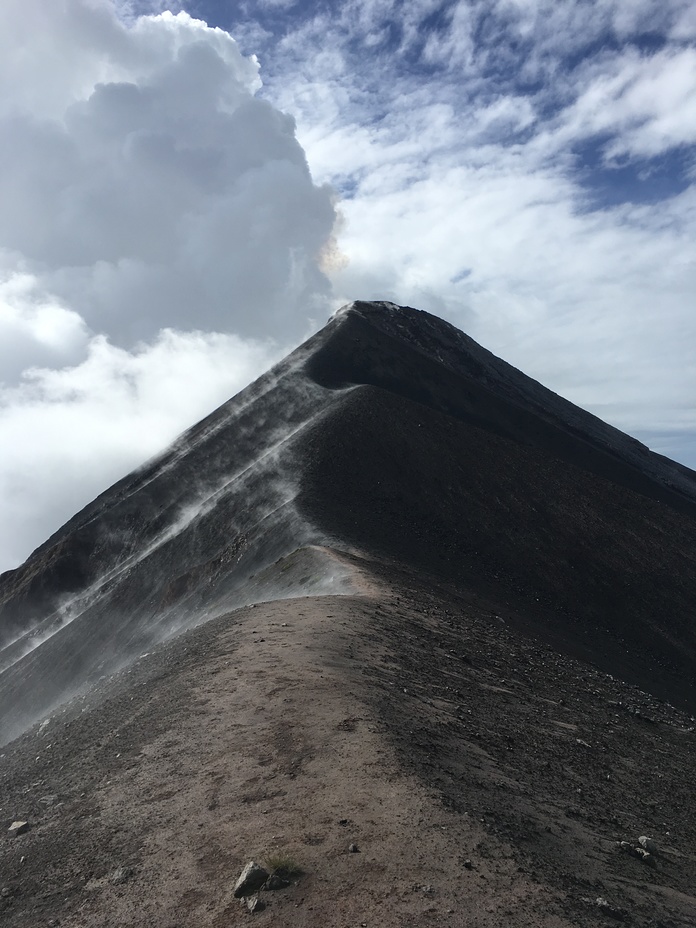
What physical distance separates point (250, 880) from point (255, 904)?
0.43 metres

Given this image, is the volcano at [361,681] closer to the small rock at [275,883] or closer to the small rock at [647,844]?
the small rock at [275,883]

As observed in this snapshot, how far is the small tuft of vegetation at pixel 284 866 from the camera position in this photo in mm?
10727

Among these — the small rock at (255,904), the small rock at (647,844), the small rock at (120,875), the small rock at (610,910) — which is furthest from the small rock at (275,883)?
the small rock at (647,844)

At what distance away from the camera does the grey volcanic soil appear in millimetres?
10781

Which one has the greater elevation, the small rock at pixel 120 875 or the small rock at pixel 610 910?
the small rock at pixel 120 875

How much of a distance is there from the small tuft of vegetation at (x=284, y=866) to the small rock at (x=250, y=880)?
0.14 metres

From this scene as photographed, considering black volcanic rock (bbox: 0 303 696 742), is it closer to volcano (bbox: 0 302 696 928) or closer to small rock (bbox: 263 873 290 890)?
volcano (bbox: 0 302 696 928)

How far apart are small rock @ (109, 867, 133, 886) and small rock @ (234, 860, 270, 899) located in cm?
220

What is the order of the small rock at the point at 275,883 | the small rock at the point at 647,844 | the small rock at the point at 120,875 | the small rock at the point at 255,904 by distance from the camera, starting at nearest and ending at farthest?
the small rock at the point at 255,904, the small rock at the point at 275,883, the small rock at the point at 120,875, the small rock at the point at 647,844

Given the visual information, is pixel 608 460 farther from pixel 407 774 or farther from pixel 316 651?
pixel 407 774

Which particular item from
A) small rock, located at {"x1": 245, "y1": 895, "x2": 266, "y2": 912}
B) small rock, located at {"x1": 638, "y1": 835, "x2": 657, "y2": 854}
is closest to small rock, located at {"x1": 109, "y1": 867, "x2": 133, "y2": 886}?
small rock, located at {"x1": 245, "y1": 895, "x2": 266, "y2": 912}

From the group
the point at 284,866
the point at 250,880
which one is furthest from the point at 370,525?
the point at 250,880

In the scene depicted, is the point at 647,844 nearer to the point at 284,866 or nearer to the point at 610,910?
the point at 610,910

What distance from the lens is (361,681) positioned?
63.9 feet
